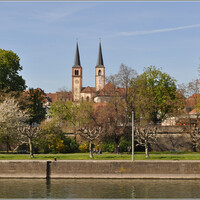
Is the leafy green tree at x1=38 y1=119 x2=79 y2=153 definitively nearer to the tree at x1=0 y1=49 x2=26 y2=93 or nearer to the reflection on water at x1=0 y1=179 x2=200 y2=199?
the tree at x1=0 y1=49 x2=26 y2=93

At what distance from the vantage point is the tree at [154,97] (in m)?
59.5

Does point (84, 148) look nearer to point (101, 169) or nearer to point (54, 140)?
point (54, 140)

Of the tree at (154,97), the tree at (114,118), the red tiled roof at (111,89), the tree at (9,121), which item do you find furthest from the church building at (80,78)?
the tree at (9,121)

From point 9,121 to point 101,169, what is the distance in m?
18.0

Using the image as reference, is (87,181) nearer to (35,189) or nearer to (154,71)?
(35,189)

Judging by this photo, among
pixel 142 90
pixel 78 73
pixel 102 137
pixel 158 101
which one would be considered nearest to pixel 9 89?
pixel 102 137

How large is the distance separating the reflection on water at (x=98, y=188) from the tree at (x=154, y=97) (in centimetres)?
2168

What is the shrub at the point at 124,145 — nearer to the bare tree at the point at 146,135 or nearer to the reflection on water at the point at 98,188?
the bare tree at the point at 146,135

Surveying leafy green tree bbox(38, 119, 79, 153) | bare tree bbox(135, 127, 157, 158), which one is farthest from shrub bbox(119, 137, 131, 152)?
leafy green tree bbox(38, 119, 79, 153)

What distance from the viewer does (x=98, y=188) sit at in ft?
116

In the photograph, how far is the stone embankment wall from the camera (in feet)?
131

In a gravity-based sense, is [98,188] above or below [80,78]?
below

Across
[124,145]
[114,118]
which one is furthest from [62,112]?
[124,145]

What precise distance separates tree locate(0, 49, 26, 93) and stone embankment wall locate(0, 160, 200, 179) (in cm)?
2200
